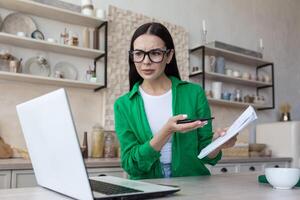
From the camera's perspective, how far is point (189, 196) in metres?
0.88

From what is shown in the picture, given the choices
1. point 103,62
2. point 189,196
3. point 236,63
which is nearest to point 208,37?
point 236,63

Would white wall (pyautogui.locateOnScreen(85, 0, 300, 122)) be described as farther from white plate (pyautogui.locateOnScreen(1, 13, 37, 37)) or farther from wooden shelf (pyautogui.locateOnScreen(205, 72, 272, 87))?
white plate (pyautogui.locateOnScreen(1, 13, 37, 37))

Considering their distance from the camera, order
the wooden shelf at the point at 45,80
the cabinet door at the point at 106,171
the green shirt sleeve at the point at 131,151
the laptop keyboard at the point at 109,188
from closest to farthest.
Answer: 1. the laptop keyboard at the point at 109,188
2. the green shirt sleeve at the point at 131,151
3. the cabinet door at the point at 106,171
4. the wooden shelf at the point at 45,80

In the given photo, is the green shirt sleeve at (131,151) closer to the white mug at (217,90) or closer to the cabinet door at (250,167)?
the cabinet door at (250,167)

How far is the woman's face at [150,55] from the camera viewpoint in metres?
1.30

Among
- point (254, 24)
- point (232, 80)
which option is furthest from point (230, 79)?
point (254, 24)

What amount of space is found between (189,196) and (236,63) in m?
3.30

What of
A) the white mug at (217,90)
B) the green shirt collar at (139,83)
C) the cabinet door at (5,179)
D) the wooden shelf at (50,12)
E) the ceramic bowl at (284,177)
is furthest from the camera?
the white mug at (217,90)

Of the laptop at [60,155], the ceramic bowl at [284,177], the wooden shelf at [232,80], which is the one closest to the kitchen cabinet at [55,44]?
the wooden shelf at [232,80]

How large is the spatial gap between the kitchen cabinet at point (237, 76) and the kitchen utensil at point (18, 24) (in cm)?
163

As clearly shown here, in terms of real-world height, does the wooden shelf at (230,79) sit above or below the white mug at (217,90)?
above

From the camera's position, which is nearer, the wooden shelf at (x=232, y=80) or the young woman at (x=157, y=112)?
the young woman at (x=157, y=112)

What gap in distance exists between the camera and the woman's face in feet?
4.25

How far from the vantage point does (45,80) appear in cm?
252
